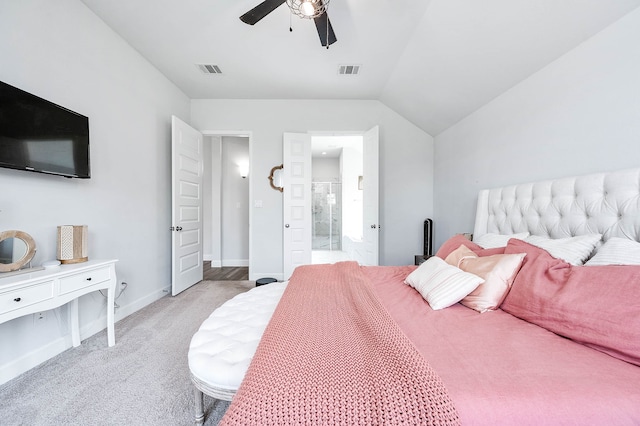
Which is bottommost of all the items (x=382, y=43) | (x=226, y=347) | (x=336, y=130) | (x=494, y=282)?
(x=226, y=347)

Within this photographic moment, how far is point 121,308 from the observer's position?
2322mm

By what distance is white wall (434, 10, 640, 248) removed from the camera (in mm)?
1291

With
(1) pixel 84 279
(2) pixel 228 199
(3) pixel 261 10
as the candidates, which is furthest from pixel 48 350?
(2) pixel 228 199

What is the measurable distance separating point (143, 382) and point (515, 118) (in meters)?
3.31

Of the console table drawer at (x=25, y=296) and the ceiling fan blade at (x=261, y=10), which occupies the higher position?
the ceiling fan blade at (x=261, y=10)

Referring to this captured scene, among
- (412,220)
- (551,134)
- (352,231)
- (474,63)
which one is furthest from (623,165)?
(352,231)

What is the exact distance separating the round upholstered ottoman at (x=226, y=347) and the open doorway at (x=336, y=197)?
4.09m

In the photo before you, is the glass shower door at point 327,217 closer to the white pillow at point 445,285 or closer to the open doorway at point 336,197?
the open doorway at point 336,197

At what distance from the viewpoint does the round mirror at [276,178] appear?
361 cm

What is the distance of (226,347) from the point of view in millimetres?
1075

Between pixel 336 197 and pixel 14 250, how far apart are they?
584 centimetres

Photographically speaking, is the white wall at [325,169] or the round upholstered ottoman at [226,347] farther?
the white wall at [325,169]

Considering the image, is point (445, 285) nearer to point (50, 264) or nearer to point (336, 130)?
point (50, 264)

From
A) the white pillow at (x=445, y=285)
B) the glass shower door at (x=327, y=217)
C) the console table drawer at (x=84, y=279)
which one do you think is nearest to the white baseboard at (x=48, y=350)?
the console table drawer at (x=84, y=279)
